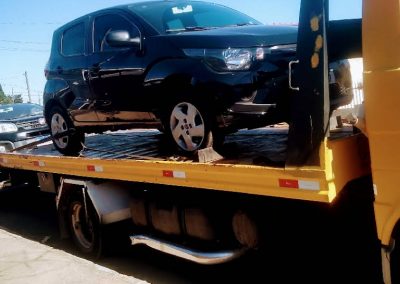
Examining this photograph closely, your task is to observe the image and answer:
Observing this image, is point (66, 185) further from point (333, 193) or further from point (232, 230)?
point (333, 193)

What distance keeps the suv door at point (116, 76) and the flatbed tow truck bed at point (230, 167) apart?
47 centimetres

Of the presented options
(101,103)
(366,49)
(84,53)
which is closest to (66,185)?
(101,103)

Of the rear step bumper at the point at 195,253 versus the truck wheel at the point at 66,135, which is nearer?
the rear step bumper at the point at 195,253

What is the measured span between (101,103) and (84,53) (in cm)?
72

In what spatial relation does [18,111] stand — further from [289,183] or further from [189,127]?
[289,183]

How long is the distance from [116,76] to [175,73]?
108 centimetres

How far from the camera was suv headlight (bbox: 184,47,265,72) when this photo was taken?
3736 mm

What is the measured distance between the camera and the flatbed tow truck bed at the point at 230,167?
2.95 metres

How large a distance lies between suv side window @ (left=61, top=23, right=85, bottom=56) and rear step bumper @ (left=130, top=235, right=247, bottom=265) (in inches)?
101

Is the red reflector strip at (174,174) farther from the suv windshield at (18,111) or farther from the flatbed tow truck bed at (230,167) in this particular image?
the suv windshield at (18,111)

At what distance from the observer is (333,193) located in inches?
114

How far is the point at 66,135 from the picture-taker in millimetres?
6270

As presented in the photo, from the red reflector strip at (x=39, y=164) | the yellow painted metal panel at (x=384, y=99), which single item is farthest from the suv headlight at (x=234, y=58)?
the red reflector strip at (x=39, y=164)

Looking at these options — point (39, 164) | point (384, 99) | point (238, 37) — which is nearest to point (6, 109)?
point (39, 164)
